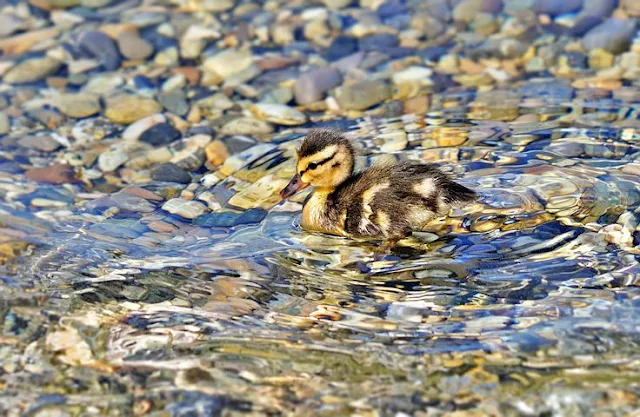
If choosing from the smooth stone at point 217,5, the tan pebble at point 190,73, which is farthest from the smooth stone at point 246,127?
the smooth stone at point 217,5

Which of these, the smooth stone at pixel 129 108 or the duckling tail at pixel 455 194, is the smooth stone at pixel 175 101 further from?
the duckling tail at pixel 455 194

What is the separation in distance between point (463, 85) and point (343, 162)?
2239 mm

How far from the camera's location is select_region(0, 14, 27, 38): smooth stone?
8.45 metres

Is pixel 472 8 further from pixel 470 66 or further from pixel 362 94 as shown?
pixel 362 94

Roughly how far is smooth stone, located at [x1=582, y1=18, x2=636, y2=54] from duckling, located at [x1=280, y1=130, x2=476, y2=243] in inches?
125

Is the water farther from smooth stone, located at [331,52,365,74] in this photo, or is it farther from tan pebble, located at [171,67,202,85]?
tan pebble, located at [171,67,202,85]

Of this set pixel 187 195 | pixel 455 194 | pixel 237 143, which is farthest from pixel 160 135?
pixel 455 194

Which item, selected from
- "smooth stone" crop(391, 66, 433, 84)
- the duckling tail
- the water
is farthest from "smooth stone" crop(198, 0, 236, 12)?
the duckling tail

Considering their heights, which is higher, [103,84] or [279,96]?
[103,84]

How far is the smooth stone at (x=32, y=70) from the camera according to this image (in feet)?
25.1

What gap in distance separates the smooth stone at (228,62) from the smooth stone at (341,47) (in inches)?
26.8

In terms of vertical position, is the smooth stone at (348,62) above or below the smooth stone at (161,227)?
above

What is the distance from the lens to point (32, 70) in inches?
306

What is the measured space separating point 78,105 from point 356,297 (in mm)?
3601
